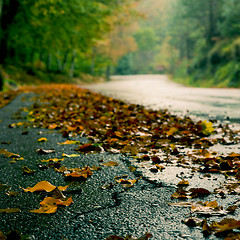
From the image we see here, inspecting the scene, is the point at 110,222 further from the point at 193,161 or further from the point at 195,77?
the point at 195,77

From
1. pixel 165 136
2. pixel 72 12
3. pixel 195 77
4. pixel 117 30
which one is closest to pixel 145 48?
pixel 117 30

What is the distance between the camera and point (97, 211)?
1.56 meters

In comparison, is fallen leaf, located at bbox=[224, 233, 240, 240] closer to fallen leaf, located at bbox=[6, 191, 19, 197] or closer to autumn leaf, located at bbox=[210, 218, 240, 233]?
autumn leaf, located at bbox=[210, 218, 240, 233]

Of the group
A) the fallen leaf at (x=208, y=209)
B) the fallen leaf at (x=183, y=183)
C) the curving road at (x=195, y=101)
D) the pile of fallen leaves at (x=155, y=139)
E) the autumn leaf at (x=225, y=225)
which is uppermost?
the autumn leaf at (x=225, y=225)

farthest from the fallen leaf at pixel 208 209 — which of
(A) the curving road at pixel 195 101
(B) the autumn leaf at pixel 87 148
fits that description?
(A) the curving road at pixel 195 101

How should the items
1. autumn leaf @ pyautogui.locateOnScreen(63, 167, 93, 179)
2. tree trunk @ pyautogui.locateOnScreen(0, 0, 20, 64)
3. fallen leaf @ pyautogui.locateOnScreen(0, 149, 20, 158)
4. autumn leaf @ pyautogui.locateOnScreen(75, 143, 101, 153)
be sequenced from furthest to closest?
tree trunk @ pyautogui.locateOnScreen(0, 0, 20, 64) < autumn leaf @ pyautogui.locateOnScreen(75, 143, 101, 153) < fallen leaf @ pyautogui.locateOnScreen(0, 149, 20, 158) < autumn leaf @ pyautogui.locateOnScreen(63, 167, 93, 179)

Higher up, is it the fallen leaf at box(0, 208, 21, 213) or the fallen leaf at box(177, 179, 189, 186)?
the fallen leaf at box(0, 208, 21, 213)

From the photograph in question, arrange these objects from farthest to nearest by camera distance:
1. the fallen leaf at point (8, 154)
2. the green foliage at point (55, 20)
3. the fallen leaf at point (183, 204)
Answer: the green foliage at point (55, 20)
the fallen leaf at point (8, 154)
the fallen leaf at point (183, 204)

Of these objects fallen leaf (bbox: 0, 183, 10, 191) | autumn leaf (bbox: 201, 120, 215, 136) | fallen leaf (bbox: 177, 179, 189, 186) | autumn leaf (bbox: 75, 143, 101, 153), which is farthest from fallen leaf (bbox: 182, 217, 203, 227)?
autumn leaf (bbox: 201, 120, 215, 136)

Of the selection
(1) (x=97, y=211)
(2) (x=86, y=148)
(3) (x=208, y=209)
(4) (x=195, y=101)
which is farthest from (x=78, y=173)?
(4) (x=195, y=101)

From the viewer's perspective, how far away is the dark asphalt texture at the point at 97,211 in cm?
135

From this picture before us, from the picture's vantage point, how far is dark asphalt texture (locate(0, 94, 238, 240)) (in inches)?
53.0

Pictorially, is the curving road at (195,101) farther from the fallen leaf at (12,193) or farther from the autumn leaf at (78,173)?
the fallen leaf at (12,193)

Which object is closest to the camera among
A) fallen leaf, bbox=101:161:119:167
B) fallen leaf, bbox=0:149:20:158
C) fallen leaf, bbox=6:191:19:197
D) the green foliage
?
fallen leaf, bbox=6:191:19:197
